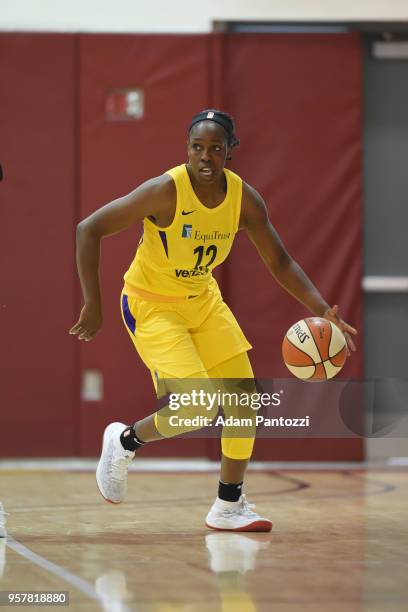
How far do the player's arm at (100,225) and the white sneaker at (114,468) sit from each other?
66 centimetres

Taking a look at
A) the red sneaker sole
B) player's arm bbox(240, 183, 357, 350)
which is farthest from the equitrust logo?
the red sneaker sole

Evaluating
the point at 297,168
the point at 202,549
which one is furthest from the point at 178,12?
the point at 202,549

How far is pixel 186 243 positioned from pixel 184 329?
0.44 meters

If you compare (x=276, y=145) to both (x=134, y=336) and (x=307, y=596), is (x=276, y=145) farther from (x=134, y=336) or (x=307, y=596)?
(x=307, y=596)

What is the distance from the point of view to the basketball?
15.9 feet

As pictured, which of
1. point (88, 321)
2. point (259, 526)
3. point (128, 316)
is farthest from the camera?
point (128, 316)

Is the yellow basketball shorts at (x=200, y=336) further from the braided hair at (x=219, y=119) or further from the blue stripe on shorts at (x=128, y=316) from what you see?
the braided hair at (x=219, y=119)

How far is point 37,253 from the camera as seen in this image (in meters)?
8.07

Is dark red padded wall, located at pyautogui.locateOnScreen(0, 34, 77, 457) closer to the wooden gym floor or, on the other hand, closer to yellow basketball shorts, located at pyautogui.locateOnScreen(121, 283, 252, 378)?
the wooden gym floor

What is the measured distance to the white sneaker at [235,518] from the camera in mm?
4980

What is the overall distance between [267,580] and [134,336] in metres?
1.66

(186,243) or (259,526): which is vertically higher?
(186,243)
